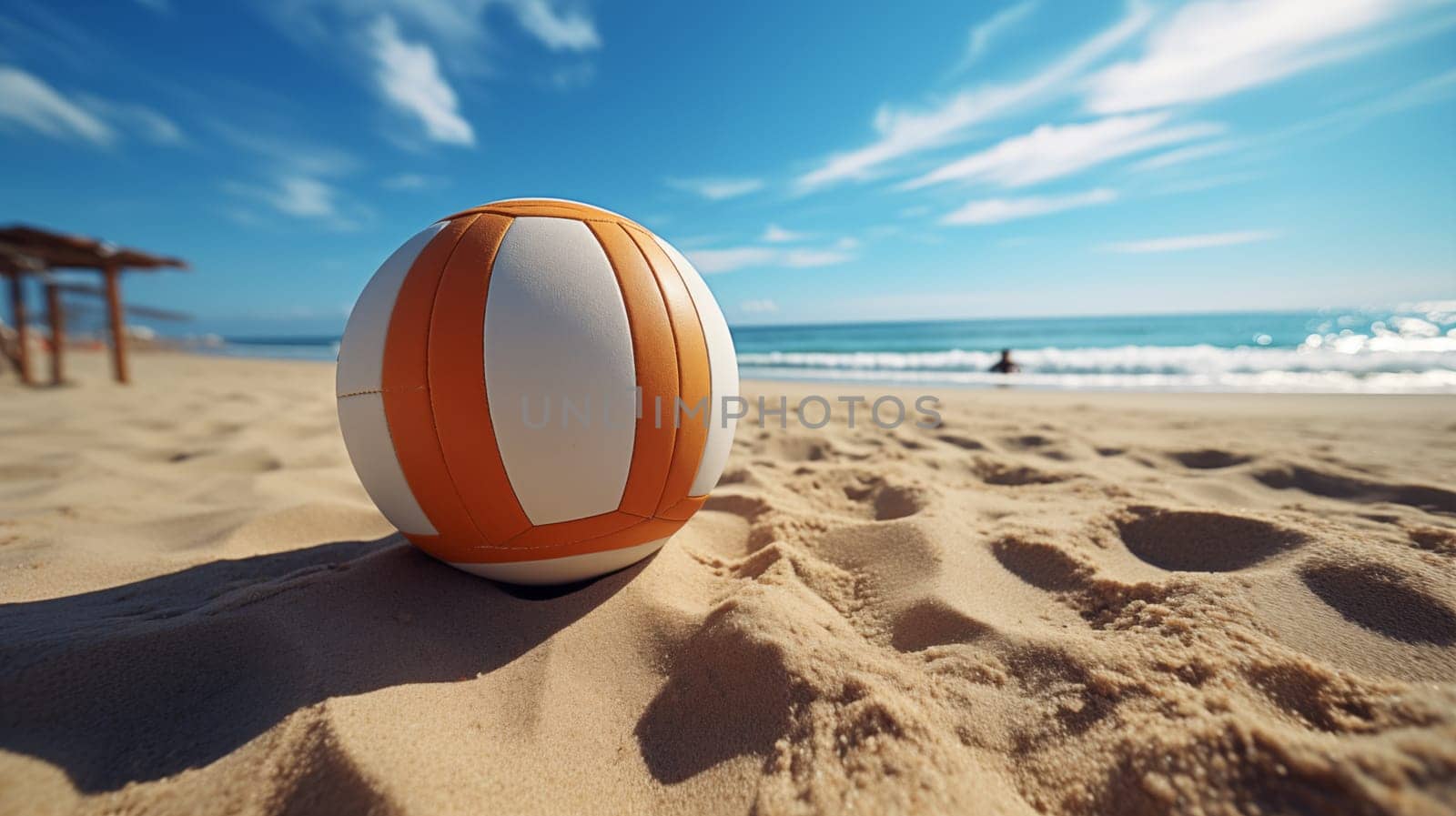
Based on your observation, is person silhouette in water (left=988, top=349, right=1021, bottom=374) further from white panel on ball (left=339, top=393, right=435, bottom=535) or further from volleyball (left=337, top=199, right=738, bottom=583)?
white panel on ball (left=339, top=393, right=435, bottom=535)

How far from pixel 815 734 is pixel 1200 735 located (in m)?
0.72

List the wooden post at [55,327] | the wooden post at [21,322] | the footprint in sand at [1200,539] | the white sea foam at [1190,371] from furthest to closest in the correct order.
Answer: the white sea foam at [1190,371]
the wooden post at [55,327]
the wooden post at [21,322]
the footprint in sand at [1200,539]

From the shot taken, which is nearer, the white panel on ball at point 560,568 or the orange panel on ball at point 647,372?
the orange panel on ball at point 647,372

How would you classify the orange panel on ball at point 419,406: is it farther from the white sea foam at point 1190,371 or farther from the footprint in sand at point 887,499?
the white sea foam at point 1190,371

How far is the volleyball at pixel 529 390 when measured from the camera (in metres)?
1.58

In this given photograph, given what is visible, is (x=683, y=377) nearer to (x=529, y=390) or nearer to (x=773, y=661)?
(x=529, y=390)

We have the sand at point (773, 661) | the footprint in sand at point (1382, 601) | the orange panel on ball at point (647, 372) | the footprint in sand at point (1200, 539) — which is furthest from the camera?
the footprint in sand at point (1200, 539)

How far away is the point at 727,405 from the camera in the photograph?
76.9 inches

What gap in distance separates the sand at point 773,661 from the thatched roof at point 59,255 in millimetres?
6428

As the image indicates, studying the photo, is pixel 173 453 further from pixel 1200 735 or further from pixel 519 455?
pixel 1200 735

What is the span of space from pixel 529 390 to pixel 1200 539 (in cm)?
Result: 240

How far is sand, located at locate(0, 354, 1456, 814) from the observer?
1.11 m

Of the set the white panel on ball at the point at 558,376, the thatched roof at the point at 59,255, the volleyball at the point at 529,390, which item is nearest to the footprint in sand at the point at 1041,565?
the volleyball at the point at 529,390

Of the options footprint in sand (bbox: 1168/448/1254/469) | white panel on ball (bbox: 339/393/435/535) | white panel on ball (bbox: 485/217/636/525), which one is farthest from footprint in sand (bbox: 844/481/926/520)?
footprint in sand (bbox: 1168/448/1254/469)
